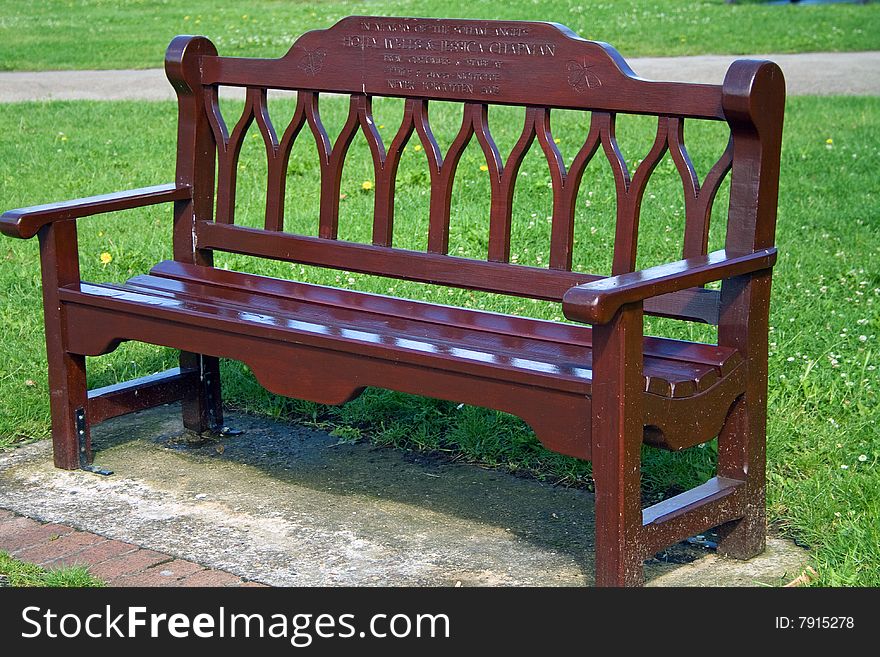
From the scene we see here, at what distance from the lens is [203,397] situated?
4.07 metres

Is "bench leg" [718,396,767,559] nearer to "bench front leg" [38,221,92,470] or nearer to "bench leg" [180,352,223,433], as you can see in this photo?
"bench leg" [180,352,223,433]

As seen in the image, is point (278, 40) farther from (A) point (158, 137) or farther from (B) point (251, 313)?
(B) point (251, 313)

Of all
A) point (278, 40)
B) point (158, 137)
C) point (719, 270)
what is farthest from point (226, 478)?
point (278, 40)

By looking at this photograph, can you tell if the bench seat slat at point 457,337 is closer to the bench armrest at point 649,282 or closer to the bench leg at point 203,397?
the bench armrest at point 649,282

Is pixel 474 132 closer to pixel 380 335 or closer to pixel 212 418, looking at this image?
pixel 380 335

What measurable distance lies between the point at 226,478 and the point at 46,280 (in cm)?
76

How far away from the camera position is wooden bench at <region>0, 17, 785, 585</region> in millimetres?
2824

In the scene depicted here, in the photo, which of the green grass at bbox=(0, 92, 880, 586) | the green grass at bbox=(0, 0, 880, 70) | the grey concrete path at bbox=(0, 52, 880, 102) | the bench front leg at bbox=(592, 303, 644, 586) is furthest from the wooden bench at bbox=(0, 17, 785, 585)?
the green grass at bbox=(0, 0, 880, 70)

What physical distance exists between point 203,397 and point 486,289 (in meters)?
1.14

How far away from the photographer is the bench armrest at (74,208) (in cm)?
358

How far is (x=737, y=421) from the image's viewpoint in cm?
309

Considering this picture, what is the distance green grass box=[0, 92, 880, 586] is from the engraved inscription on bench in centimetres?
105

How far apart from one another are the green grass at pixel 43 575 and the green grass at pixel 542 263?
3.14 ft

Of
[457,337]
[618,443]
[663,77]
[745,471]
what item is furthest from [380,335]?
[663,77]
